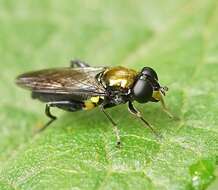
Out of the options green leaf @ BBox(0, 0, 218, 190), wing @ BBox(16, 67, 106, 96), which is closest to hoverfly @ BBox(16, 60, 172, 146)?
wing @ BBox(16, 67, 106, 96)

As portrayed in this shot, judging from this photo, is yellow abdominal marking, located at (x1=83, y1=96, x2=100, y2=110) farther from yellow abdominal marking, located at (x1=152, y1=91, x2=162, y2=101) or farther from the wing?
yellow abdominal marking, located at (x1=152, y1=91, x2=162, y2=101)

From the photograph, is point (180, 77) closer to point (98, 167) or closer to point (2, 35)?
point (98, 167)

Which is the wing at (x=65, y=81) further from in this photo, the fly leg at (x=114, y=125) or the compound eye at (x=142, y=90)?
the compound eye at (x=142, y=90)

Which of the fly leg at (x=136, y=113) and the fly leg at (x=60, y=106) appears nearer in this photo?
the fly leg at (x=136, y=113)

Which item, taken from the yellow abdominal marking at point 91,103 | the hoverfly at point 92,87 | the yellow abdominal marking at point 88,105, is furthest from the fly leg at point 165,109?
the yellow abdominal marking at point 88,105

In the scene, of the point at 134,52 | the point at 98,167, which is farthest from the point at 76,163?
the point at 134,52

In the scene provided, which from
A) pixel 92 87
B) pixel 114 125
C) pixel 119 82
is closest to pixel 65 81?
pixel 92 87

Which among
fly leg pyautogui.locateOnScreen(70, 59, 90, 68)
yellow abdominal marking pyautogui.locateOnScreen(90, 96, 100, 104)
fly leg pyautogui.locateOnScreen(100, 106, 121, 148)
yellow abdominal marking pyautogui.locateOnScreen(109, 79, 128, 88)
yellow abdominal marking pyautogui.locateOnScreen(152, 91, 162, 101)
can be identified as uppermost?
fly leg pyautogui.locateOnScreen(70, 59, 90, 68)
